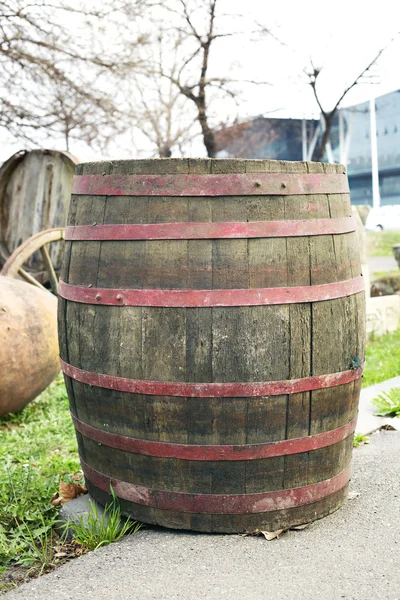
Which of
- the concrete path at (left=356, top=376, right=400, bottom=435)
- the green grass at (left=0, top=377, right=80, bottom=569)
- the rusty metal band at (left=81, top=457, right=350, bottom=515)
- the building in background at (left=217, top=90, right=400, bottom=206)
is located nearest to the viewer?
the rusty metal band at (left=81, top=457, right=350, bottom=515)

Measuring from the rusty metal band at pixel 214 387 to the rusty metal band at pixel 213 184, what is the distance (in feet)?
2.22

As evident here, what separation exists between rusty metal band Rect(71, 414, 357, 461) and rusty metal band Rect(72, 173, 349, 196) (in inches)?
35.9

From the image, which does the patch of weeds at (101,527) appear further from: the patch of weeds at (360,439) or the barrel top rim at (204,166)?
the patch of weeds at (360,439)

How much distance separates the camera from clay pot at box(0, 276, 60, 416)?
14.7 feet

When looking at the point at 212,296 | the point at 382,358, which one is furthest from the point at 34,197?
the point at 212,296

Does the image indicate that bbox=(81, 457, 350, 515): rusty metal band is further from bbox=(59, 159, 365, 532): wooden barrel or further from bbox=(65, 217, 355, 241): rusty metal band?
bbox=(65, 217, 355, 241): rusty metal band

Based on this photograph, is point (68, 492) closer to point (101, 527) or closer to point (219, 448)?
point (101, 527)

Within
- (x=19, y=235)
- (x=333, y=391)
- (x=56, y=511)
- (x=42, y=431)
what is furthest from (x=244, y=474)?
(x=19, y=235)

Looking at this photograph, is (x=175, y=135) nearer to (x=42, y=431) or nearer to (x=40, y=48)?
(x=40, y=48)

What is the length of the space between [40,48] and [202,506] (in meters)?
6.76

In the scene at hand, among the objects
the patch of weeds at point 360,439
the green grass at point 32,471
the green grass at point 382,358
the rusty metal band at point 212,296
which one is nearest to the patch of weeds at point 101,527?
the green grass at point 32,471

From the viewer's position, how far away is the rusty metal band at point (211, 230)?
250cm

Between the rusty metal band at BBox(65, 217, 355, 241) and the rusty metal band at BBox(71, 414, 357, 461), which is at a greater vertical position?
the rusty metal band at BBox(65, 217, 355, 241)

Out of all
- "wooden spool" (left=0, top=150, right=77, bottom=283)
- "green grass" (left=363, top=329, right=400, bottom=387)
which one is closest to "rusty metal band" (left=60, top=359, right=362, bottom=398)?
"green grass" (left=363, top=329, right=400, bottom=387)
